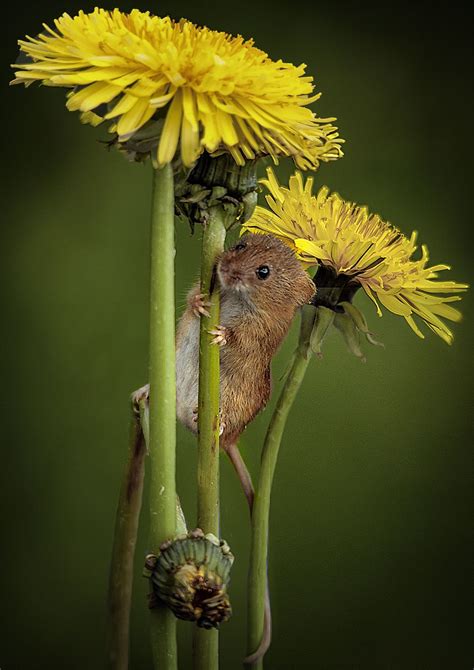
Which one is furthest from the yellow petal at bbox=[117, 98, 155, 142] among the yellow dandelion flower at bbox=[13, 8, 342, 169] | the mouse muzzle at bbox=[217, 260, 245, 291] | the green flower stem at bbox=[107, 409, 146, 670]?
the green flower stem at bbox=[107, 409, 146, 670]

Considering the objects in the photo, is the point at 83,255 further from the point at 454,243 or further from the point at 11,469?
the point at 454,243

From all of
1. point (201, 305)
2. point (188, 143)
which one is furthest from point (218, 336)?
point (188, 143)

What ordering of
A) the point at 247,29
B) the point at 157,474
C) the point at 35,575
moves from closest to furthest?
the point at 157,474
the point at 35,575
the point at 247,29

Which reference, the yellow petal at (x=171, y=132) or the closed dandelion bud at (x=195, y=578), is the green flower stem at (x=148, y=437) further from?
the yellow petal at (x=171, y=132)

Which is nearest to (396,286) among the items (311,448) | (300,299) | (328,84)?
(300,299)

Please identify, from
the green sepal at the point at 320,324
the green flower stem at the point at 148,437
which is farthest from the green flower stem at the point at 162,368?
the green sepal at the point at 320,324

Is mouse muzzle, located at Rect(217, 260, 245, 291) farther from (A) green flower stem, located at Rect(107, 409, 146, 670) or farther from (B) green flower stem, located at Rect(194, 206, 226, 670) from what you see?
(A) green flower stem, located at Rect(107, 409, 146, 670)
